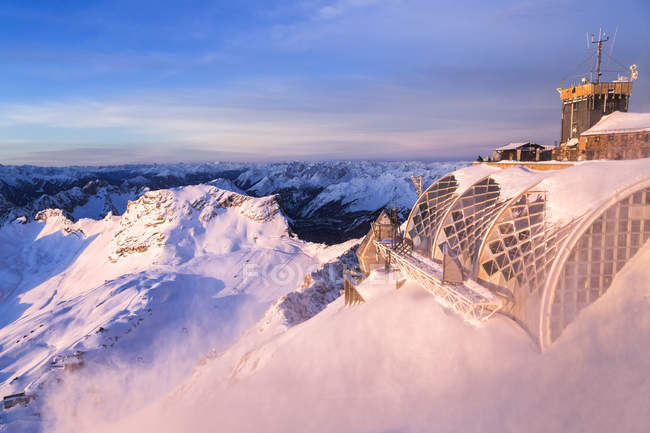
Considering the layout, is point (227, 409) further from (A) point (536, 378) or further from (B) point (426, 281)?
(A) point (536, 378)

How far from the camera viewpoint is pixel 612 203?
10273 millimetres

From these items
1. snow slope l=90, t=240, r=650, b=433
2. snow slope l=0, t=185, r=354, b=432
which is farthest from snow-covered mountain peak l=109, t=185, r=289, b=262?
snow slope l=90, t=240, r=650, b=433

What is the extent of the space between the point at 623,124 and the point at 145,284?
58.7m

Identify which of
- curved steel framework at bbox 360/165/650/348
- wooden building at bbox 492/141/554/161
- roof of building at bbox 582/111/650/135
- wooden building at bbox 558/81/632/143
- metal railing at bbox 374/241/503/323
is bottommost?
metal railing at bbox 374/241/503/323

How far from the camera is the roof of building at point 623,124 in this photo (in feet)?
62.1

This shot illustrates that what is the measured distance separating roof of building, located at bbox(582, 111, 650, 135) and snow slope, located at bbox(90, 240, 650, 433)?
13019mm

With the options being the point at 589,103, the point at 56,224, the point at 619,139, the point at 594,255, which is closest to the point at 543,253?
the point at 594,255

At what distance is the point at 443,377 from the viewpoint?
36.6 feet

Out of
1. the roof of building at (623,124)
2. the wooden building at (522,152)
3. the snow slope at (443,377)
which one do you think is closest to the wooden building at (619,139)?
the roof of building at (623,124)

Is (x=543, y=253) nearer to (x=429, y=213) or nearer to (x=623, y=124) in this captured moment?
(x=429, y=213)

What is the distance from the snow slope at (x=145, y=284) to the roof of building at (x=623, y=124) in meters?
36.7

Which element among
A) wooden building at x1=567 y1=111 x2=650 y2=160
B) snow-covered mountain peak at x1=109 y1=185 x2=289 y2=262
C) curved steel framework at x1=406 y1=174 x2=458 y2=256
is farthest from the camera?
snow-covered mountain peak at x1=109 y1=185 x2=289 y2=262

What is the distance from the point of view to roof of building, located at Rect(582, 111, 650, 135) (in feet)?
62.1

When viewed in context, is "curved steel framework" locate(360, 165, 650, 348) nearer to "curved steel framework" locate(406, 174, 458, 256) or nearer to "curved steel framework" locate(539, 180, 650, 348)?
"curved steel framework" locate(539, 180, 650, 348)
